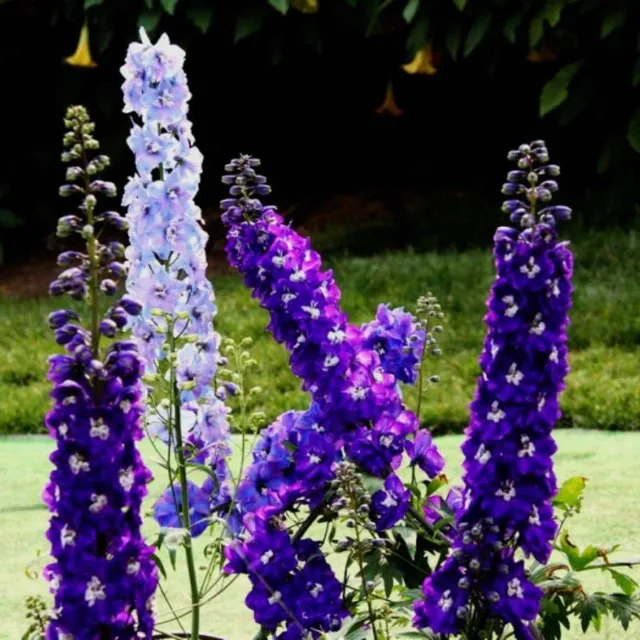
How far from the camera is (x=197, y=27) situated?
7914 mm

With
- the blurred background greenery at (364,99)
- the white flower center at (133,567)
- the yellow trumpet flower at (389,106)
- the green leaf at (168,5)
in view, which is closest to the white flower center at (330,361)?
the white flower center at (133,567)

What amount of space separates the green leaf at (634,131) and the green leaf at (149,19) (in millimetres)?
2318

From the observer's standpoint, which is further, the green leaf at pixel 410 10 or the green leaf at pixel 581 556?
the green leaf at pixel 410 10

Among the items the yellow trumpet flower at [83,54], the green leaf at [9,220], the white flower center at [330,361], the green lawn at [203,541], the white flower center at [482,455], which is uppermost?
the yellow trumpet flower at [83,54]

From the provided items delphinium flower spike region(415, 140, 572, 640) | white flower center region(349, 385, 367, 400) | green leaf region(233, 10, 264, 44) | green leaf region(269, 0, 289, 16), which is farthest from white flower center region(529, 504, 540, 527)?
green leaf region(233, 10, 264, 44)

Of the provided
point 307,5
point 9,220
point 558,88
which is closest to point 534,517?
point 558,88

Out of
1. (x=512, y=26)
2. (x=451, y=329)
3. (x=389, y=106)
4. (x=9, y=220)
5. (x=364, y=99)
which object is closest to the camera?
(x=451, y=329)

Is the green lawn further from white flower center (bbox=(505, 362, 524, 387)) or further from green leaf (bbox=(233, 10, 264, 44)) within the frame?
green leaf (bbox=(233, 10, 264, 44))

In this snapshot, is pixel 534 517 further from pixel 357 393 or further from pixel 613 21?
pixel 613 21

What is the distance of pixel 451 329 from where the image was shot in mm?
6227

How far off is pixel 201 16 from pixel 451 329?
2.21 meters

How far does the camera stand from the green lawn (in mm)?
3246

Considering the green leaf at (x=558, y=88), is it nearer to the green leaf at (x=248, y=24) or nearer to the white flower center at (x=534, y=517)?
the green leaf at (x=248, y=24)

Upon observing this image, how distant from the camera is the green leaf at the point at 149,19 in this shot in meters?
7.22
